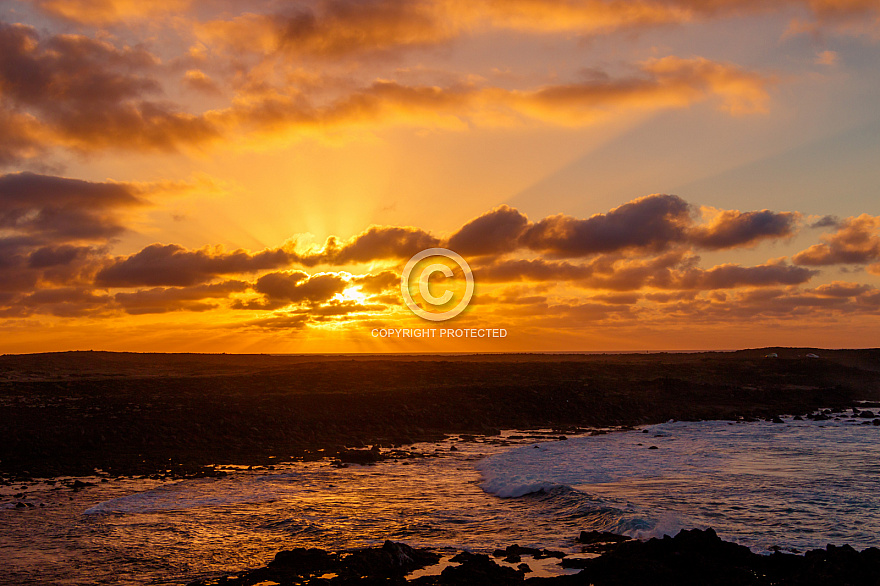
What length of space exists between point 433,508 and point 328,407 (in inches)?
723

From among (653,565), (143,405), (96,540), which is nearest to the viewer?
(653,565)

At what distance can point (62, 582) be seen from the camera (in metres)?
11.4

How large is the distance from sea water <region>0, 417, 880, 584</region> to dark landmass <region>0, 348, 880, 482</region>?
3.78 meters

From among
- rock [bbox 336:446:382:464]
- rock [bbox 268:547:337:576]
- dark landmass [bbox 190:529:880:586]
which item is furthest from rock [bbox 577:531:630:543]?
rock [bbox 336:446:382:464]

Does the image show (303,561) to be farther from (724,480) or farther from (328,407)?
(328,407)

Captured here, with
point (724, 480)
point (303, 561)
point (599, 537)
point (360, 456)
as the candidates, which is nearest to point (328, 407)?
point (360, 456)

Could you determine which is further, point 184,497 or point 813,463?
point 813,463

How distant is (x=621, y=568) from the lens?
11.1 m

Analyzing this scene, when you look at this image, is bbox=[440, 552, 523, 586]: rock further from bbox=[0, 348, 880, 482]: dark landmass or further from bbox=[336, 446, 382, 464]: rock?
bbox=[0, 348, 880, 482]: dark landmass

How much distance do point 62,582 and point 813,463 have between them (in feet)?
81.2

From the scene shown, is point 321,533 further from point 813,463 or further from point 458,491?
point 813,463

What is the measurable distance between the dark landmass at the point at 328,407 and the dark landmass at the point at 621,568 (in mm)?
12508

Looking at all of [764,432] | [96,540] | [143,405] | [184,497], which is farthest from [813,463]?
[143,405]

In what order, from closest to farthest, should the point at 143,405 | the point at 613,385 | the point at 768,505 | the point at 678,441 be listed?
1. the point at 768,505
2. the point at 678,441
3. the point at 143,405
4. the point at 613,385
